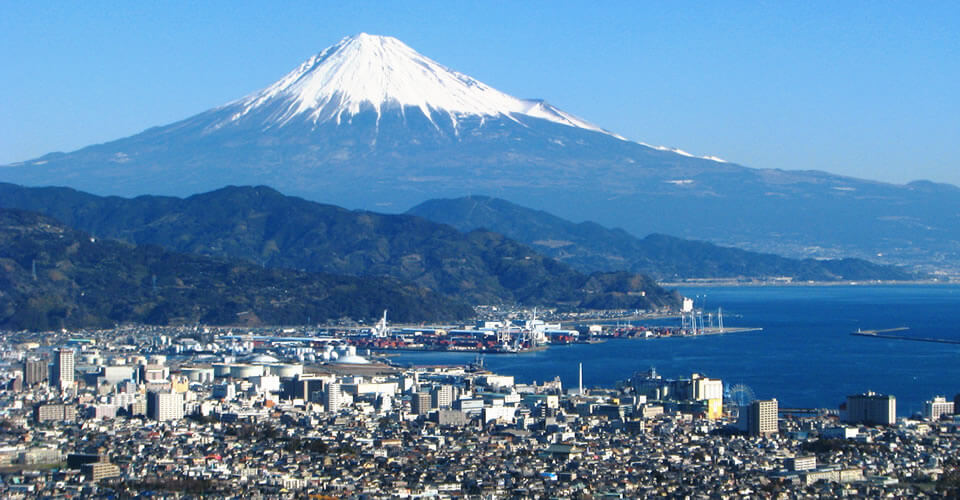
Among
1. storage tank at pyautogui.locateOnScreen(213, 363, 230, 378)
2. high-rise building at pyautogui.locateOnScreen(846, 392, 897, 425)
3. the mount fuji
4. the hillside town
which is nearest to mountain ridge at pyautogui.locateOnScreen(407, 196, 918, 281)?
the mount fuji

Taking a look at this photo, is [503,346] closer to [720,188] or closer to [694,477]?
[694,477]

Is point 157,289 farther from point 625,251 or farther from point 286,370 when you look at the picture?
point 625,251

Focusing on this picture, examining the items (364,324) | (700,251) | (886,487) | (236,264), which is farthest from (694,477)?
(700,251)

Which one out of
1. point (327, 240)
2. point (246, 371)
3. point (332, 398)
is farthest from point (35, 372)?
point (327, 240)

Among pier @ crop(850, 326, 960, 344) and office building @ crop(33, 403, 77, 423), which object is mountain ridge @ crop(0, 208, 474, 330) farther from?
office building @ crop(33, 403, 77, 423)


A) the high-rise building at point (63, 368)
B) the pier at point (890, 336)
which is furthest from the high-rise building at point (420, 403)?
the pier at point (890, 336)

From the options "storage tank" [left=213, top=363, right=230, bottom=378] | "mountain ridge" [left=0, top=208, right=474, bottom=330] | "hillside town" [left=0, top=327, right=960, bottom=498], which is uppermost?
"mountain ridge" [left=0, top=208, right=474, bottom=330]

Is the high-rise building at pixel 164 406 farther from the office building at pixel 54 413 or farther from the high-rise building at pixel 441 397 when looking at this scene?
the high-rise building at pixel 441 397
